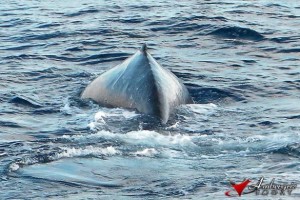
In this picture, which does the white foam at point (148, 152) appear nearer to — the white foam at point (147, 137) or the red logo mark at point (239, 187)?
the white foam at point (147, 137)

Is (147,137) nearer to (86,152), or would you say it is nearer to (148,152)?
(148,152)

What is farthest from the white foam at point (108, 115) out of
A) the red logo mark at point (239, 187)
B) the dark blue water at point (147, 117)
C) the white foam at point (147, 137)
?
the red logo mark at point (239, 187)

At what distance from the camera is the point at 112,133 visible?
1310 centimetres

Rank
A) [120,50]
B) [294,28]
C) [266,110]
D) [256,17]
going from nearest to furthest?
[266,110] → [120,50] → [294,28] → [256,17]

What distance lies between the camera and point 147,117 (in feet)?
44.8

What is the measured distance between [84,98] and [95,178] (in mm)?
4897

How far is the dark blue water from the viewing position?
1102cm

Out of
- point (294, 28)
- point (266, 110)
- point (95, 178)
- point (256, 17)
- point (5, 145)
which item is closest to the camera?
point (95, 178)

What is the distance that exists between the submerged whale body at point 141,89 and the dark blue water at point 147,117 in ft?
0.75

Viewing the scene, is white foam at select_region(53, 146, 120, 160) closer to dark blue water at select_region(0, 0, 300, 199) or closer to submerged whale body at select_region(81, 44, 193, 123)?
dark blue water at select_region(0, 0, 300, 199)

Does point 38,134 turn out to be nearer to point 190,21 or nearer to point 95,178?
point 95,178

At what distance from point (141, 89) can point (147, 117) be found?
823 mm

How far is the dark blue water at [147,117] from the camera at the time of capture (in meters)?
11.0

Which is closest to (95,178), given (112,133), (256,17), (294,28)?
(112,133)
